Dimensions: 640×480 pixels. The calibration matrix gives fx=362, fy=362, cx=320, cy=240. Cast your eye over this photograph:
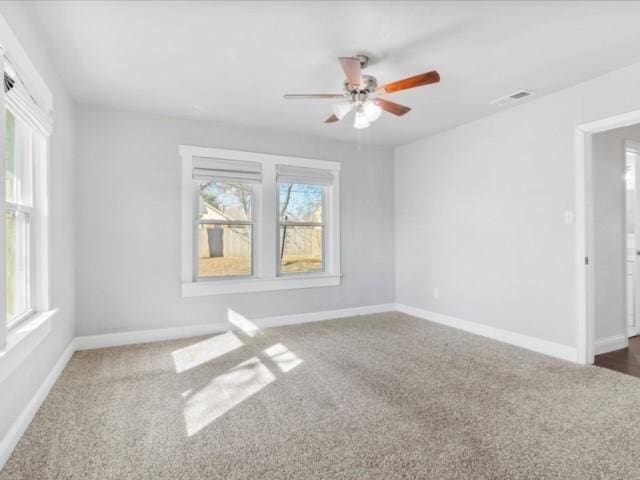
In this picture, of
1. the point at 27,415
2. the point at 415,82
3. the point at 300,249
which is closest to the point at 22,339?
the point at 27,415

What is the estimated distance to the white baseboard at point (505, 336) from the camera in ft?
10.9

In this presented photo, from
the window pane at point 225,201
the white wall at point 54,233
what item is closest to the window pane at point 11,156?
the white wall at point 54,233

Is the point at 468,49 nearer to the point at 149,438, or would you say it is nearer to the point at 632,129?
the point at 632,129

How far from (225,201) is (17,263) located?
7.53 feet

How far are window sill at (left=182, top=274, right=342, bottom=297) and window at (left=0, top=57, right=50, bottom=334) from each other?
1.62 meters

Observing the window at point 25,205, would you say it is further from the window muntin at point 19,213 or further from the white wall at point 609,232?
the white wall at point 609,232

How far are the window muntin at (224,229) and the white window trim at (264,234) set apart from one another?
87 millimetres

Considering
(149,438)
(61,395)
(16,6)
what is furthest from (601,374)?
(16,6)

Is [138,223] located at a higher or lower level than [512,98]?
lower

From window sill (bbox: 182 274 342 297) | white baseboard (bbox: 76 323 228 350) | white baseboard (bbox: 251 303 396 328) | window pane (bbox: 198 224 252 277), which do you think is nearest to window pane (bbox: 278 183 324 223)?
window pane (bbox: 198 224 252 277)

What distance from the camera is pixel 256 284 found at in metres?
4.45

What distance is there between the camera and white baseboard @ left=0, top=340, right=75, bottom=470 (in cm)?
183

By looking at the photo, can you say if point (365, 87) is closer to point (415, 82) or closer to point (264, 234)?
point (415, 82)

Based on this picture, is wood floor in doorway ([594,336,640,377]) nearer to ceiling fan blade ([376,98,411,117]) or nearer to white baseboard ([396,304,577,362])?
white baseboard ([396,304,577,362])
